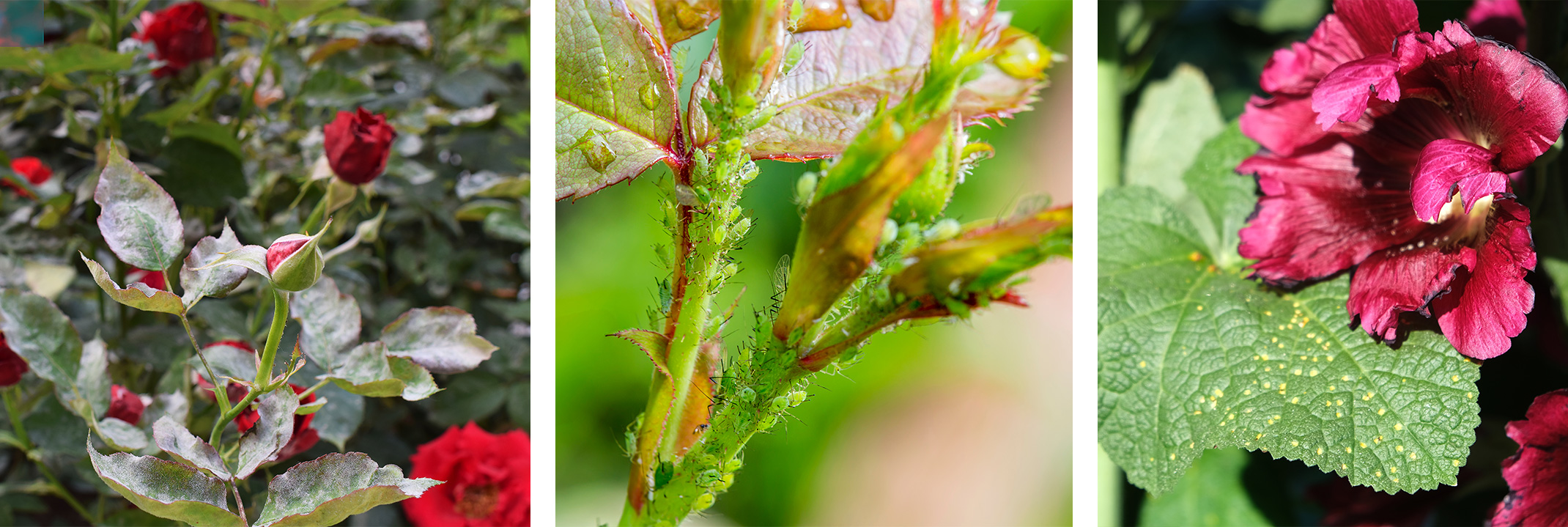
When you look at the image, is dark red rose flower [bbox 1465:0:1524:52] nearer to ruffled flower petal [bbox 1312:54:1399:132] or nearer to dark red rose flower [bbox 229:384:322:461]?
ruffled flower petal [bbox 1312:54:1399:132]

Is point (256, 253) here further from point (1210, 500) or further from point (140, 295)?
point (1210, 500)

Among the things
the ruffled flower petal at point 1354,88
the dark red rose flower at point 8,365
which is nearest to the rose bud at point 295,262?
the dark red rose flower at point 8,365

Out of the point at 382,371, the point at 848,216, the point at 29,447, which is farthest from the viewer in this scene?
the point at 29,447

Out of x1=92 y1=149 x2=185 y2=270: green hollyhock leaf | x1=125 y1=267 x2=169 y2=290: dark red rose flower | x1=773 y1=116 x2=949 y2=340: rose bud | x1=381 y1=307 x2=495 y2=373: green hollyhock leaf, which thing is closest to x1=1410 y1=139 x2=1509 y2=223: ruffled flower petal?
x1=773 y1=116 x2=949 y2=340: rose bud

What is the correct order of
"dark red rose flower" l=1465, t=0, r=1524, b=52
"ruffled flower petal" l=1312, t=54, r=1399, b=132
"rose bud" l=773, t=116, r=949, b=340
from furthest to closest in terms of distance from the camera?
"dark red rose flower" l=1465, t=0, r=1524, b=52 → "ruffled flower petal" l=1312, t=54, r=1399, b=132 → "rose bud" l=773, t=116, r=949, b=340

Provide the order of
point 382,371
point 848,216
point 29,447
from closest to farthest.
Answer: point 848,216
point 382,371
point 29,447

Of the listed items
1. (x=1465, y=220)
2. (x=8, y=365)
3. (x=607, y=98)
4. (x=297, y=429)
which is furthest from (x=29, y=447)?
(x=1465, y=220)
